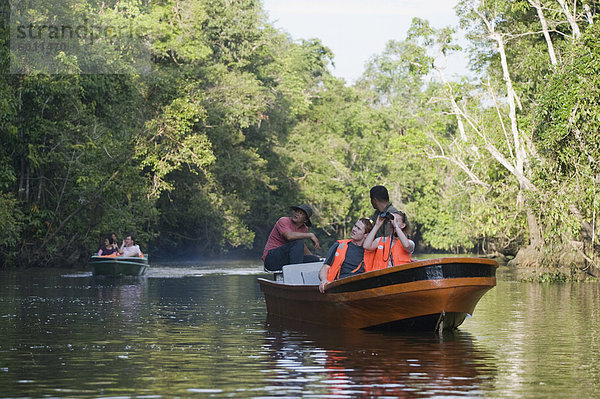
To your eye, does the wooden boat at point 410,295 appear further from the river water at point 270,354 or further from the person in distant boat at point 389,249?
the person in distant boat at point 389,249

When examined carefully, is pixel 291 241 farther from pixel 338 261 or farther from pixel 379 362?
pixel 379 362

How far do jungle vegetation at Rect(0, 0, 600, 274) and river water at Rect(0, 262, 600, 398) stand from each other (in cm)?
689

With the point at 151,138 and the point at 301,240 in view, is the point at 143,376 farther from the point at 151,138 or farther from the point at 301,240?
the point at 151,138

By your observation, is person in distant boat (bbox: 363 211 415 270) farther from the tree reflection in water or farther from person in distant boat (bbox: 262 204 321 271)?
person in distant boat (bbox: 262 204 321 271)

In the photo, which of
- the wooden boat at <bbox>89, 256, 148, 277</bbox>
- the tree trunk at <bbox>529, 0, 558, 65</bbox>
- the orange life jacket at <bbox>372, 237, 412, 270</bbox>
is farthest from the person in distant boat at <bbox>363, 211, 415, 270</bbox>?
the wooden boat at <bbox>89, 256, 148, 277</bbox>

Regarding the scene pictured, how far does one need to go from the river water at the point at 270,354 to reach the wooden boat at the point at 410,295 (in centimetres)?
25

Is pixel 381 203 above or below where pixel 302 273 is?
above

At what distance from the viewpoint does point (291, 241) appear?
54.9 feet

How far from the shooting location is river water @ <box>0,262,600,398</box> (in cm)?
902

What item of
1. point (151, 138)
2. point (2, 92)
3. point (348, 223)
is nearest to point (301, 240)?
point (2, 92)

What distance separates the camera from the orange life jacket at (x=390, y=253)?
13.6 meters
